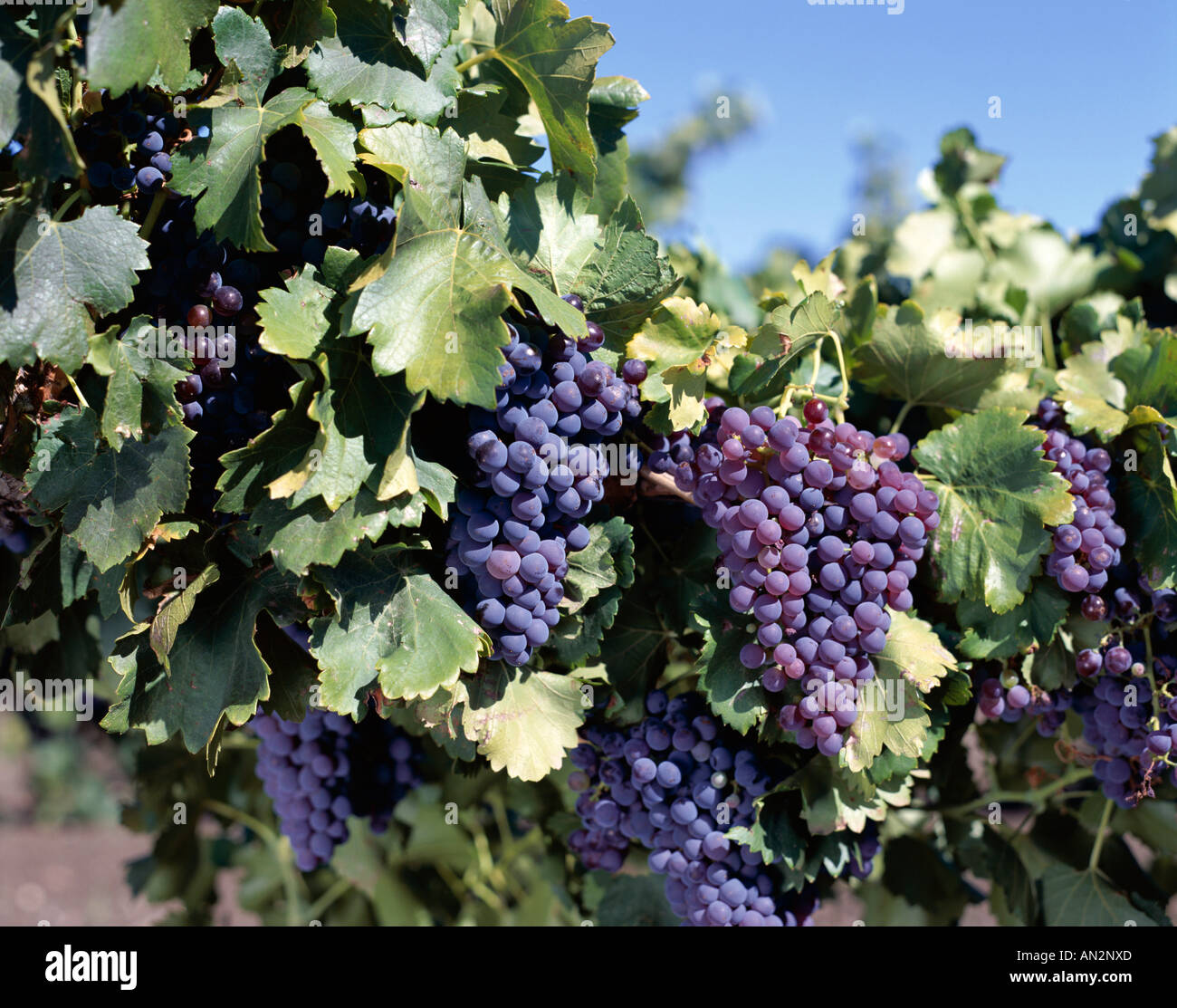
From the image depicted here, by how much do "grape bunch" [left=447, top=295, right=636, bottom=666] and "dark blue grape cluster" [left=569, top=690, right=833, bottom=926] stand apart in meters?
0.28

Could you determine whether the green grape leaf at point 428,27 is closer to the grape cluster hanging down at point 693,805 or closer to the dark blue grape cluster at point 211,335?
the dark blue grape cluster at point 211,335

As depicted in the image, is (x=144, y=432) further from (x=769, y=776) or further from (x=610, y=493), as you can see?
(x=769, y=776)

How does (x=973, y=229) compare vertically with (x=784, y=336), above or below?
above

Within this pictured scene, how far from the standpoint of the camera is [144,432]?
94 cm

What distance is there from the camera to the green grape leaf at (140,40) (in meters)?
0.80

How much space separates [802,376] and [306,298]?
75 centimetres

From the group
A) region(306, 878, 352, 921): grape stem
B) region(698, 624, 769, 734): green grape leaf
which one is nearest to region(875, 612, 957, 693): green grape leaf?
region(698, 624, 769, 734): green grape leaf

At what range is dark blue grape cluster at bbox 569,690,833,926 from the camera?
46.9 inches

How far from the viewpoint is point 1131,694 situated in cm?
118

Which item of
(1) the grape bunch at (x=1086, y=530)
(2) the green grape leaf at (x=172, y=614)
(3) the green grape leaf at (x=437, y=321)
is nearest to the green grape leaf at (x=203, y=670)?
(2) the green grape leaf at (x=172, y=614)

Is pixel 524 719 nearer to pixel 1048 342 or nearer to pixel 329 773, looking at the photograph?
pixel 329 773

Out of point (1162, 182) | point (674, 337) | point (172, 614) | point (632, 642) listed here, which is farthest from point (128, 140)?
point (1162, 182)

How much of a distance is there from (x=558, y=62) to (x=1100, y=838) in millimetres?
1458

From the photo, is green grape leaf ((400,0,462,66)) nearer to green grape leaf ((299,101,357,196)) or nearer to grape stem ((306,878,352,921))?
green grape leaf ((299,101,357,196))
